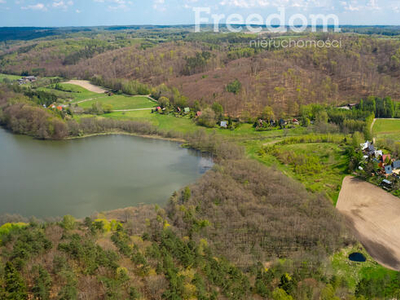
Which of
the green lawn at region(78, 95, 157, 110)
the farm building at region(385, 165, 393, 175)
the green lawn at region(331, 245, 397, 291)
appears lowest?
the green lawn at region(331, 245, 397, 291)

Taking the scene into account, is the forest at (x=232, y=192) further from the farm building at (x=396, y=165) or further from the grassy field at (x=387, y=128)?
the farm building at (x=396, y=165)

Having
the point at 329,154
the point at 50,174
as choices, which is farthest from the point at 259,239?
the point at 50,174

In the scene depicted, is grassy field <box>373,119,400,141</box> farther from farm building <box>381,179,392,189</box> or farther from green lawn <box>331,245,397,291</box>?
green lawn <box>331,245,397,291</box>

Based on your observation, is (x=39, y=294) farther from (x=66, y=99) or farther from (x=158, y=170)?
(x=66, y=99)

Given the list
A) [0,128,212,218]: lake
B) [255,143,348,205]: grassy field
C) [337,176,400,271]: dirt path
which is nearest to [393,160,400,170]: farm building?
[337,176,400,271]: dirt path

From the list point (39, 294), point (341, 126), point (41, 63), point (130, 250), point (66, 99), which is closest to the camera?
point (39, 294)

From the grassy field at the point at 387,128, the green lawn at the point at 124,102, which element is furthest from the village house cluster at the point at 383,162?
the green lawn at the point at 124,102

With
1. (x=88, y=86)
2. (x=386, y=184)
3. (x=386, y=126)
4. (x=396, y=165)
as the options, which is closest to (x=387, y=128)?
(x=386, y=126)
